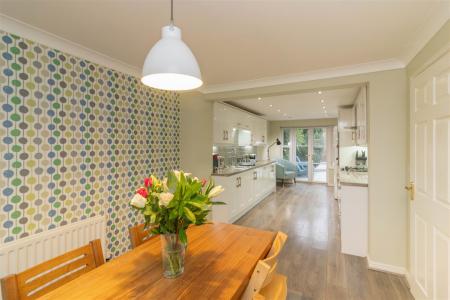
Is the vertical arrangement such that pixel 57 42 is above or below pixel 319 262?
above

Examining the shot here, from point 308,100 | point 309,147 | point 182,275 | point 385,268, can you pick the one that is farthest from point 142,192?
point 309,147

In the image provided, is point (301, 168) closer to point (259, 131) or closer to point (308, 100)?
point (259, 131)

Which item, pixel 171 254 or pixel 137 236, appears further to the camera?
pixel 137 236

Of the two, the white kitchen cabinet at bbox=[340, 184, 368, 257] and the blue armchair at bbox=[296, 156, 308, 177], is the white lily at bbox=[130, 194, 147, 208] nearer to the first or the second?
the white kitchen cabinet at bbox=[340, 184, 368, 257]

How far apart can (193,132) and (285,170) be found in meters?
4.73

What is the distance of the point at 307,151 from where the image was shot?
8.05 meters

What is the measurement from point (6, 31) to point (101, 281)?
1.95 m

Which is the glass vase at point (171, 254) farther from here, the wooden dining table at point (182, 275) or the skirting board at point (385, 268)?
the skirting board at point (385, 268)

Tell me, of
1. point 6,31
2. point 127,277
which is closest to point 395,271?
point 127,277

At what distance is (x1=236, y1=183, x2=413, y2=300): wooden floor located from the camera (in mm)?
2150

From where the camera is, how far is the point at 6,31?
1674 mm

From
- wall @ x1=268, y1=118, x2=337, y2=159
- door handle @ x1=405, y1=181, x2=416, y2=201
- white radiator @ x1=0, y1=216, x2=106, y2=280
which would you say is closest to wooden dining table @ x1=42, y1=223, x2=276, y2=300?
white radiator @ x1=0, y1=216, x2=106, y2=280

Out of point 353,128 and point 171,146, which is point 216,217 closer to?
point 171,146

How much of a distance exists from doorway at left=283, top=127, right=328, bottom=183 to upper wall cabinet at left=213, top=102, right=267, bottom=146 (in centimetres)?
241
